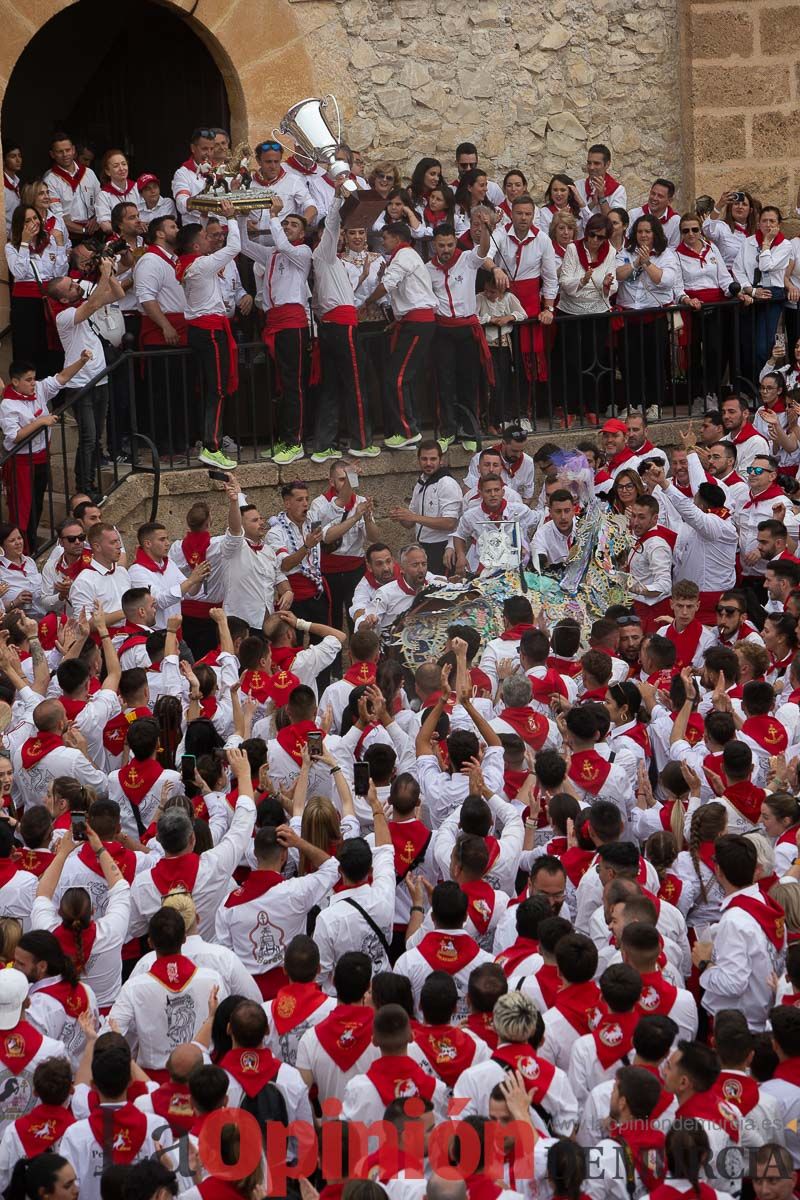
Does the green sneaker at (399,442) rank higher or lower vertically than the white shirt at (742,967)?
higher

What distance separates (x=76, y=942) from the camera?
7082 mm

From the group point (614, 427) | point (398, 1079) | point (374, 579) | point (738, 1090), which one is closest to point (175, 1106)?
point (398, 1079)

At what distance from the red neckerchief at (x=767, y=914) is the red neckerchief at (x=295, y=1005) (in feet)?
5.39

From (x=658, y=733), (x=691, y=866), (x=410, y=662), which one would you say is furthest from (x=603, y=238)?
(x=691, y=866)

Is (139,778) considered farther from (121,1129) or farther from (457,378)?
(457,378)

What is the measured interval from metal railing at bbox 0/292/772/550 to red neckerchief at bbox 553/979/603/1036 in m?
6.80

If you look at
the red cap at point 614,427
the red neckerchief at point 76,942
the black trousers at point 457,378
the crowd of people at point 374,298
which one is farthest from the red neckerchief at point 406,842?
the black trousers at point 457,378

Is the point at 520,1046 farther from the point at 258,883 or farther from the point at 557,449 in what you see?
the point at 557,449

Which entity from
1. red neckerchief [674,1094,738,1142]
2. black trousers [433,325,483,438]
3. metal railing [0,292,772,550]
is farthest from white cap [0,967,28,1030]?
black trousers [433,325,483,438]

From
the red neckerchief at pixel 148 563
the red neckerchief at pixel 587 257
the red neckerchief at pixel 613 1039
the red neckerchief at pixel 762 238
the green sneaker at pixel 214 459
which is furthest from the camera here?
the red neckerchief at pixel 762 238

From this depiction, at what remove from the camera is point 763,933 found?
695 cm

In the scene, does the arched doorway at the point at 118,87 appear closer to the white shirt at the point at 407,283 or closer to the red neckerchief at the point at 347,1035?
the white shirt at the point at 407,283

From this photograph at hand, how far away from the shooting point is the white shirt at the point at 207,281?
12.8 metres

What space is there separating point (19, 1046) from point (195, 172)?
28.9 ft
